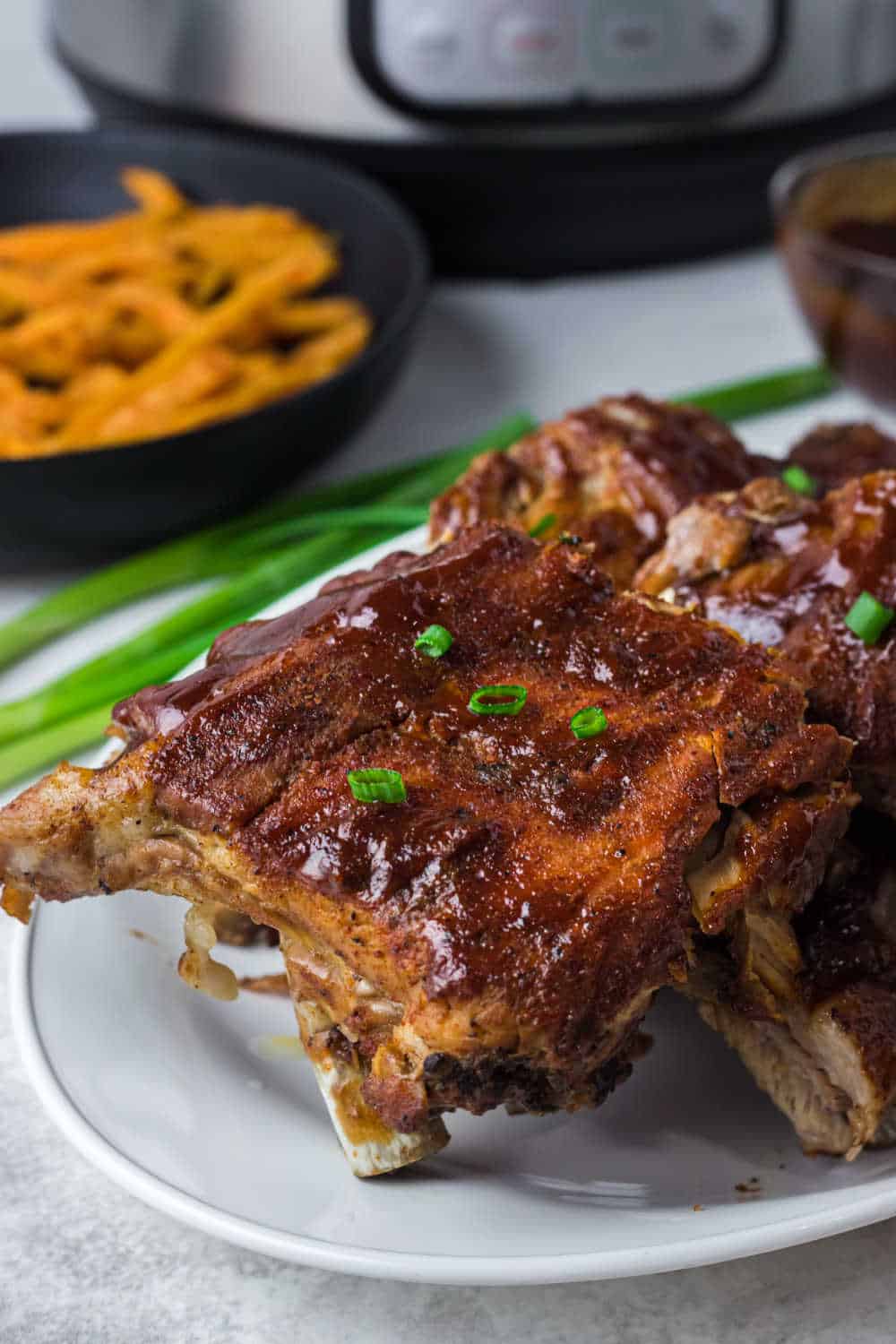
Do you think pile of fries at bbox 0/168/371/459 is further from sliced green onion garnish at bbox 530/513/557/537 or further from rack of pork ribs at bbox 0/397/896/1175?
rack of pork ribs at bbox 0/397/896/1175

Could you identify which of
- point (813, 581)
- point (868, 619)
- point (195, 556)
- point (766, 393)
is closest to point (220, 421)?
point (195, 556)

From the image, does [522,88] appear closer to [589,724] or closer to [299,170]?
[299,170]

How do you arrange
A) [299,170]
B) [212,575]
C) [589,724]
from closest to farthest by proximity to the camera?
[589,724]
[212,575]
[299,170]

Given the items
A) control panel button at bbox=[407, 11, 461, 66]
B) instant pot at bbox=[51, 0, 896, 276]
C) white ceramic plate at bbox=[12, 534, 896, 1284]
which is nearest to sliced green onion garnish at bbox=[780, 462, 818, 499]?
white ceramic plate at bbox=[12, 534, 896, 1284]

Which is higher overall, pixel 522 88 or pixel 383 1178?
pixel 522 88

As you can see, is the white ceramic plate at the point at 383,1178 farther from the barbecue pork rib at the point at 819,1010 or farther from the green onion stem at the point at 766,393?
the green onion stem at the point at 766,393

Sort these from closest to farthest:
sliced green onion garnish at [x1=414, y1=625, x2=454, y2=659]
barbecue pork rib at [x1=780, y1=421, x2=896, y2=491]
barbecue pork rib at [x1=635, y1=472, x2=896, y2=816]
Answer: sliced green onion garnish at [x1=414, y1=625, x2=454, y2=659]
barbecue pork rib at [x1=635, y1=472, x2=896, y2=816]
barbecue pork rib at [x1=780, y1=421, x2=896, y2=491]

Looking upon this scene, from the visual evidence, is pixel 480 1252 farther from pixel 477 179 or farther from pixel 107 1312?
pixel 477 179

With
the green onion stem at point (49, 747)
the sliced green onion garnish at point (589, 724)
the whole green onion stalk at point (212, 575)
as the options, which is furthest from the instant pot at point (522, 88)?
the sliced green onion garnish at point (589, 724)
